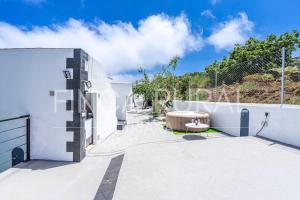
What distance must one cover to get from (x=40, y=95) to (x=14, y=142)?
6.05 feet

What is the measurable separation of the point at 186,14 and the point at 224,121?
8.06 metres

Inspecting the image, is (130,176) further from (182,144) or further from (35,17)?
(35,17)

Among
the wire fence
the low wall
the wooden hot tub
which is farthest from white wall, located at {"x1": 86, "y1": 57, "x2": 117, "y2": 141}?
the wire fence

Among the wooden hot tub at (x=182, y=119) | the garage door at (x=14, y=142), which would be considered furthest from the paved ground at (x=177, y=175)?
the wooden hot tub at (x=182, y=119)

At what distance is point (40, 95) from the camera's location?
6137mm

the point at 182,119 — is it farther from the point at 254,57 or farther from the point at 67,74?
the point at 67,74

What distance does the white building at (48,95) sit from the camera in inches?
237

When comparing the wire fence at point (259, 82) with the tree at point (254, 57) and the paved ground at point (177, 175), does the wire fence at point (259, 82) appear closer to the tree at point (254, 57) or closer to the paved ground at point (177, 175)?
the tree at point (254, 57)

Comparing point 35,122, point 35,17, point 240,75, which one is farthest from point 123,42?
point 35,122

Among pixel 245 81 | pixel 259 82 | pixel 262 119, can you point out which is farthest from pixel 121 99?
pixel 262 119

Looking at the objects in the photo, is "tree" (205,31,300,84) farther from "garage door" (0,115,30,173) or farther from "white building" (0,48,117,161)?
"garage door" (0,115,30,173)

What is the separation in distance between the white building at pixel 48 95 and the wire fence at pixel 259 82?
7.10 meters

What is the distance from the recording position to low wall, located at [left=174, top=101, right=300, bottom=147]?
633cm

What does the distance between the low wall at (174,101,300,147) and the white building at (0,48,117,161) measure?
6.84 meters
